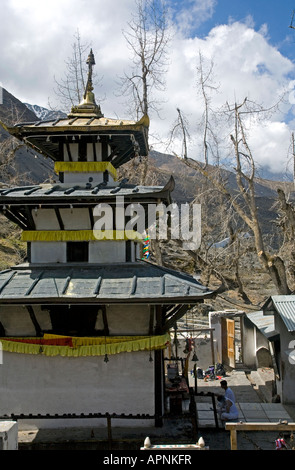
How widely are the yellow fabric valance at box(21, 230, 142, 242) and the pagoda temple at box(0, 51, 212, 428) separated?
0.03m

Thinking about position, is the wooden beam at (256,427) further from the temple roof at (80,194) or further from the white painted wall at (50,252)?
the white painted wall at (50,252)

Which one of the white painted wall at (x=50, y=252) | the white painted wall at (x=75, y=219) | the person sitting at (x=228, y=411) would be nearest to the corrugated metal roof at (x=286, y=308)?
the person sitting at (x=228, y=411)

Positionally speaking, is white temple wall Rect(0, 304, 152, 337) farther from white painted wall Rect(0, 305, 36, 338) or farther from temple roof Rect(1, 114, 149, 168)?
temple roof Rect(1, 114, 149, 168)

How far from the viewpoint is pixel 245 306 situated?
2789cm

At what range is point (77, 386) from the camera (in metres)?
9.79

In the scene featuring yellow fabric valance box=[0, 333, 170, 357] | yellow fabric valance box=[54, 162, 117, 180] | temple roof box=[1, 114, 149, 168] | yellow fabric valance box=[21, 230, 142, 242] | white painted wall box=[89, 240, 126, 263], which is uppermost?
temple roof box=[1, 114, 149, 168]

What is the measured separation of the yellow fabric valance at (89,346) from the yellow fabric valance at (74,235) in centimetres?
240

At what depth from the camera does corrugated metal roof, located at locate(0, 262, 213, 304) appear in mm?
8984

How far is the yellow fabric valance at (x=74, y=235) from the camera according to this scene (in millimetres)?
10461

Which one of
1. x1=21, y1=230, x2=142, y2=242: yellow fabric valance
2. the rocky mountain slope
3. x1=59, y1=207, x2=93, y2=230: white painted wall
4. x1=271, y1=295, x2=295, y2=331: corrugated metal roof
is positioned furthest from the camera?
the rocky mountain slope

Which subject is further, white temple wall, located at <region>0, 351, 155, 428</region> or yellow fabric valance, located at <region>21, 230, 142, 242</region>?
yellow fabric valance, located at <region>21, 230, 142, 242</region>

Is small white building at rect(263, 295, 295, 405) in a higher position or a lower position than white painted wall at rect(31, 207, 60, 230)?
lower

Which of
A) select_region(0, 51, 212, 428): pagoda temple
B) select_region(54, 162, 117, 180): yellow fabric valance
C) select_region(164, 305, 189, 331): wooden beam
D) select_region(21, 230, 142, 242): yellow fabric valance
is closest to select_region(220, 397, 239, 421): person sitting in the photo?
select_region(0, 51, 212, 428): pagoda temple

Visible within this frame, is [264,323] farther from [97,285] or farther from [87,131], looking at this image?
[87,131]
